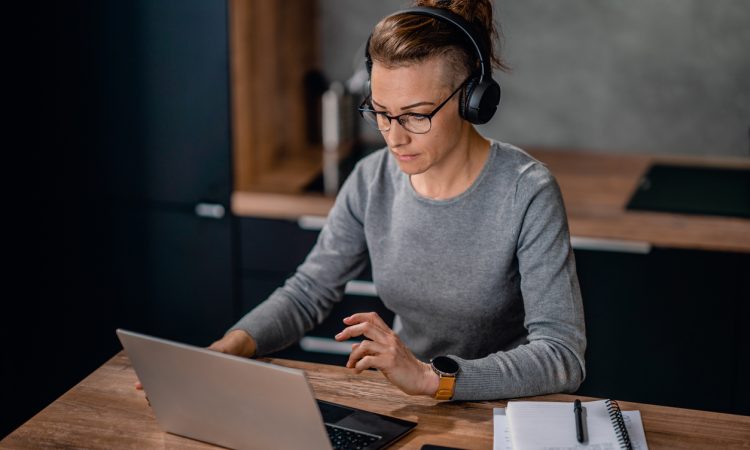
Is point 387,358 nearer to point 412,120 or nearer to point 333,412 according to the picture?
point 333,412

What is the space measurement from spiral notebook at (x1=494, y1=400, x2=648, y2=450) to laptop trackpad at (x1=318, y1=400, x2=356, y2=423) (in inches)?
9.5

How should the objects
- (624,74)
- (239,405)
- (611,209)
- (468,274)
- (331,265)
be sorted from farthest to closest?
1. (624,74)
2. (611,209)
3. (331,265)
4. (468,274)
5. (239,405)

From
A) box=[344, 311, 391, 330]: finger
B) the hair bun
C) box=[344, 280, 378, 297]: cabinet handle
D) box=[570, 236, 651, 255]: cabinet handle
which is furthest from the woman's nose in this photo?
box=[344, 280, 378, 297]: cabinet handle

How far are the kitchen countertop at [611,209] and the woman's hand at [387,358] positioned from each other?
117 cm

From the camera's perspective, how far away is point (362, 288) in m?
2.91

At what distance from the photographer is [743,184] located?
3043mm

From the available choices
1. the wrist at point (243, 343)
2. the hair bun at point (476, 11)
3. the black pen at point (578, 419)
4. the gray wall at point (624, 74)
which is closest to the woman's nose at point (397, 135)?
the hair bun at point (476, 11)

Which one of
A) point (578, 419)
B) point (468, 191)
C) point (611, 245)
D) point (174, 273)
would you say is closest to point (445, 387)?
point (578, 419)

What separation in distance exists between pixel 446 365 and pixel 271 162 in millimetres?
1765

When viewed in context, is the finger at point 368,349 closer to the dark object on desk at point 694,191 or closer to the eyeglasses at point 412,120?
the eyeglasses at point 412,120

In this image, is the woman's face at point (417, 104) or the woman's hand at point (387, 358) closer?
the woman's hand at point (387, 358)

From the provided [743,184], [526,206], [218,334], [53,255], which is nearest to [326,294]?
[526,206]

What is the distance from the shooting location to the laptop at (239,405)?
55.9 inches

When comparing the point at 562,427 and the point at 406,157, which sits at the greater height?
the point at 406,157
